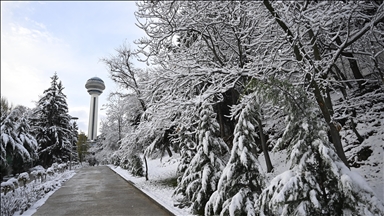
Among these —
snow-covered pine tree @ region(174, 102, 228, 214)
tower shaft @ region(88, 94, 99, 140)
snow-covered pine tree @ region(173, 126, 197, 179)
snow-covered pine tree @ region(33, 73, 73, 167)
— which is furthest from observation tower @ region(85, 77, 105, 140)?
snow-covered pine tree @ region(174, 102, 228, 214)

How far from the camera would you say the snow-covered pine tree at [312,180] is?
9.77ft

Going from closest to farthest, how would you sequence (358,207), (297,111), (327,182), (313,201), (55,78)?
(358,207), (313,201), (327,182), (297,111), (55,78)

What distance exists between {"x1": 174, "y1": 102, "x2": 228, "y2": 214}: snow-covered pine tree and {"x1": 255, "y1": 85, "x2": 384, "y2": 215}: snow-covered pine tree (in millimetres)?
2359

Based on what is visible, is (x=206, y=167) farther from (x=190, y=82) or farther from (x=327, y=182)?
(x=327, y=182)

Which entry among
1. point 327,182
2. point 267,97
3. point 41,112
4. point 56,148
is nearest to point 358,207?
point 327,182

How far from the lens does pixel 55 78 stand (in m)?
33.8

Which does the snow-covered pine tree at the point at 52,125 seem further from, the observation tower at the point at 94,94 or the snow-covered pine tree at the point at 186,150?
the observation tower at the point at 94,94

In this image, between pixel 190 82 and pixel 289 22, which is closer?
pixel 289 22

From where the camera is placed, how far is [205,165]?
6.37 metres

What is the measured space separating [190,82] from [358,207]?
5.51 metres

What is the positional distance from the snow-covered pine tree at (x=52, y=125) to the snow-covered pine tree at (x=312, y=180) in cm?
3157

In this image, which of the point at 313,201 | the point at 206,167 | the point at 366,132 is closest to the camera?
the point at 313,201

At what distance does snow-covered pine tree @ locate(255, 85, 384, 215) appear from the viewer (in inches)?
117

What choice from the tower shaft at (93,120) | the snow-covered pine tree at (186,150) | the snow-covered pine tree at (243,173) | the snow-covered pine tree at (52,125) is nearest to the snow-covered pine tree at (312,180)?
the snow-covered pine tree at (243,173)
